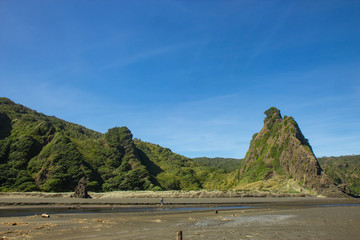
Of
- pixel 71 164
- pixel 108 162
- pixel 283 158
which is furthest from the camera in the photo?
pixel 108 162

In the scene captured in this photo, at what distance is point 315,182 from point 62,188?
70207 millimetres

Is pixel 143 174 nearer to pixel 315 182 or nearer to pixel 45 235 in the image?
pixel 315 182

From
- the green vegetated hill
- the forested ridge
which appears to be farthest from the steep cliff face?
the green vegetated hill

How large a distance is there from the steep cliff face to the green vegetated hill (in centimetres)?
1531

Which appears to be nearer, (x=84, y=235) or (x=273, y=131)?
(x=84, y=235)

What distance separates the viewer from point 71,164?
7288 centimetres

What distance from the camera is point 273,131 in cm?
9388

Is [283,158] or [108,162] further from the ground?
[283,158]

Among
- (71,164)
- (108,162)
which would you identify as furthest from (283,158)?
(71,164)

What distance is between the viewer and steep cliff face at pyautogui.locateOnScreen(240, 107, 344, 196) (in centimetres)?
6344

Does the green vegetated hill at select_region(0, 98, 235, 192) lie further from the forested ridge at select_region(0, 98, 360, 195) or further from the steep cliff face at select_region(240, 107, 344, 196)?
the steep cliff face at select_region(240, 107, 344, 196)

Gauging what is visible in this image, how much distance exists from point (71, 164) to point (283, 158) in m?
69.3

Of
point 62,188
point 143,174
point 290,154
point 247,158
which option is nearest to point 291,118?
point 290,154

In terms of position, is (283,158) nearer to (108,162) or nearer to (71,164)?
(108,162)
